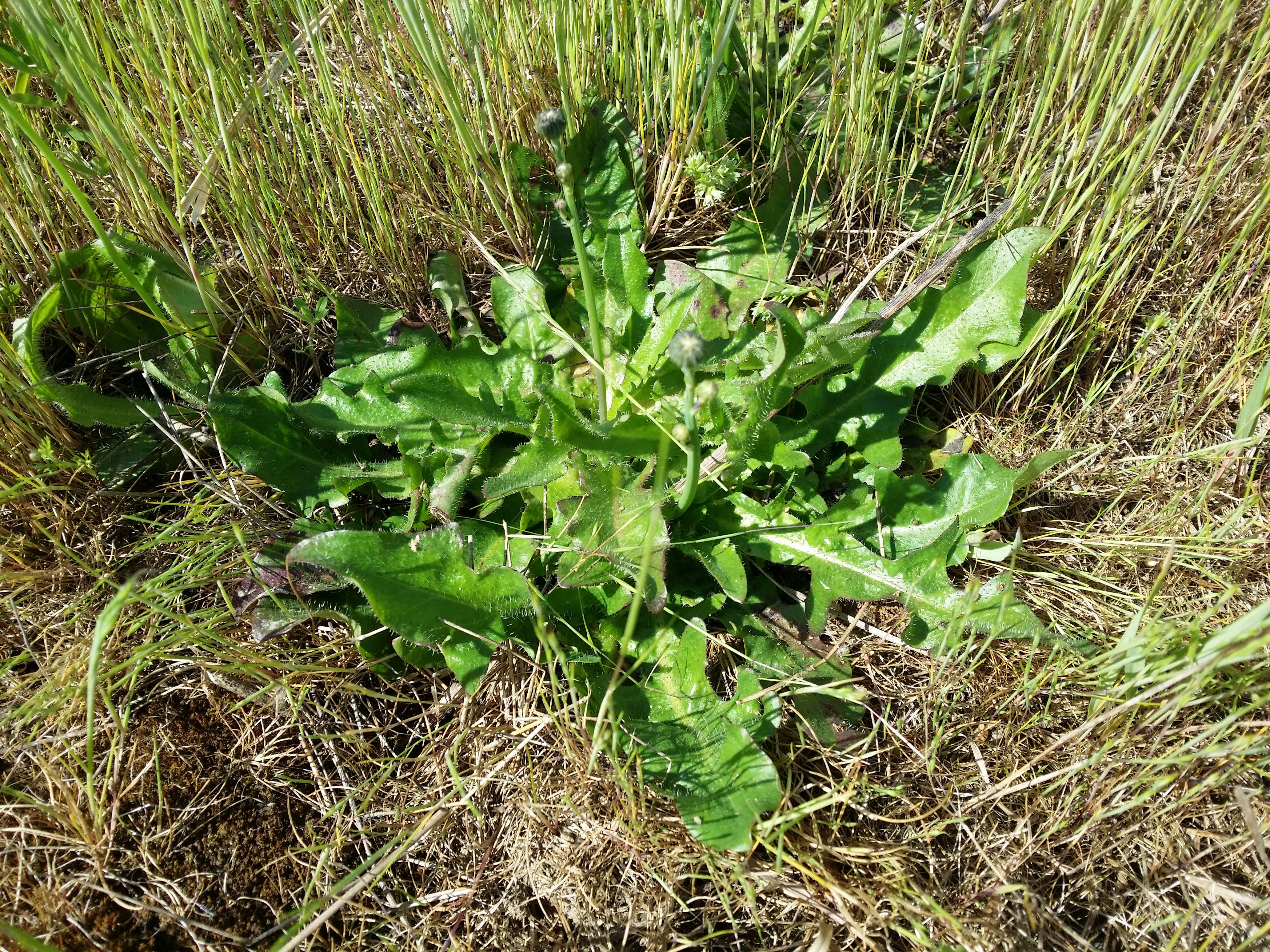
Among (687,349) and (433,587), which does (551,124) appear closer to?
(687,349)

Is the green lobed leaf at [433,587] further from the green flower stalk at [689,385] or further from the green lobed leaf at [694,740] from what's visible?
the green flower stalk at [689,385]

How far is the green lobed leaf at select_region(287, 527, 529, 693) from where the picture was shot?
152 cm

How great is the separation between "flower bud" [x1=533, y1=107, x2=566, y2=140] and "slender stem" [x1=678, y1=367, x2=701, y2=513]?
1.35 ft

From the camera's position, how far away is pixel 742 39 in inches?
78.6

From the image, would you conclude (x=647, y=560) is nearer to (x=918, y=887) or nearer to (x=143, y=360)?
(x=918, y=887)

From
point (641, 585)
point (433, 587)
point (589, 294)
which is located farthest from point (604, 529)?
point (641, 585)

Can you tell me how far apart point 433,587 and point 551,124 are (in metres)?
0.86

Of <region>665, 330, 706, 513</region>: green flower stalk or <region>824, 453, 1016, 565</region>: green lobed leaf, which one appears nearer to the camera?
<region>665, 330, 706, 513</region>: green flower stalk

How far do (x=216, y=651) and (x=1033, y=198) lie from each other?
193 cm

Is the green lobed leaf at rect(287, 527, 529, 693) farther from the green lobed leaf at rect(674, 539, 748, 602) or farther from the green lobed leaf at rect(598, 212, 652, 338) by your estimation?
the green lobed leaf at rect(598, 212, 652, 338)

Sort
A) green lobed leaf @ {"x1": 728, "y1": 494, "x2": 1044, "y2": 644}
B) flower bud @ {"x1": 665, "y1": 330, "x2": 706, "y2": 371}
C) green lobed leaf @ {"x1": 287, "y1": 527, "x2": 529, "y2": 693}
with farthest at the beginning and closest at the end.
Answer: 1. green lobed leaf @ {"x1": 728, "y1": 494, "x2": 1044, "y2": 644}
2. green lobed leaf @ {"x1": 287, "y1": 527, "x2": 529, "y2": 693}
3. flower bud @ {"x1": 665, "y1": 330, "x2": 706, "y2": 371}

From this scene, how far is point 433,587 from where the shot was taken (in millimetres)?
1601

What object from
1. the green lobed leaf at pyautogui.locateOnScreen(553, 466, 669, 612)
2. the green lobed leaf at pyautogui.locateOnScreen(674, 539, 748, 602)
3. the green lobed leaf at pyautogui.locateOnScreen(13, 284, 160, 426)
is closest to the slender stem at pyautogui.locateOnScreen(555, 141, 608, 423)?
the green lobed leaf at pyautogui.locateOnScreen(553, 466, 669, 612)

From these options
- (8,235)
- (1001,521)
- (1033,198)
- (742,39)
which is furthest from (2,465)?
(1033,198)
